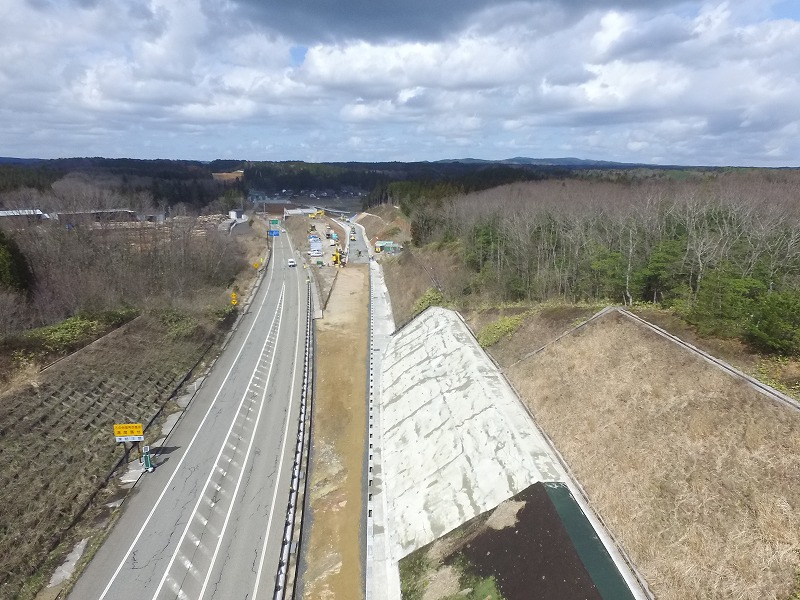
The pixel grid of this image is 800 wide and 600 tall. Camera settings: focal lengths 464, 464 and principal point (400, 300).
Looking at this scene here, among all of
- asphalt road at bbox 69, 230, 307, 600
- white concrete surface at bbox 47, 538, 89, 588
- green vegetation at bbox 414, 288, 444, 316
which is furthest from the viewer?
green vegetation at bbox 414, 288, 444, 316

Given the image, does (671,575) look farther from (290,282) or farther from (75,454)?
(290,282)

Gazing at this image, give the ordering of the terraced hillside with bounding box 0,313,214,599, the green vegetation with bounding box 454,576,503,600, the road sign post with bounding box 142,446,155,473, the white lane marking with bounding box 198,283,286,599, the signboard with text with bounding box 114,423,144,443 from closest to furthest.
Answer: the green vegetation with bounding box 454,576,503,600, the white lane marking with bounding box 198,283,286,599, the terraced hillside with bounding box 0,313,214,599, the road sign post with bounding box 142,446,155,473, the signboard with text with bounding box 114,423,144,443

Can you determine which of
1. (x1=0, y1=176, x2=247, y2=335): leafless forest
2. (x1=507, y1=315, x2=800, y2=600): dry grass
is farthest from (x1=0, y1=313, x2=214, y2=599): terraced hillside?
(x1=507, y1=315, x2=800, y2=600): dry grass

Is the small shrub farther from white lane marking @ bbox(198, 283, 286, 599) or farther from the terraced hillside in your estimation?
white lane marking @ bbox(198, 283, 286, 599)

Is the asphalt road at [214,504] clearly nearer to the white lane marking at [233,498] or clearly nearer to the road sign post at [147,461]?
the white lane marking at [233,498]

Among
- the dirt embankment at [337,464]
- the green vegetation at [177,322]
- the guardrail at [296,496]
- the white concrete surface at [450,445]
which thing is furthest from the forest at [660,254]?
the green vegetation at [177,322]

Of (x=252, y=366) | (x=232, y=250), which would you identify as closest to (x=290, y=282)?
(x=232, y=250)
